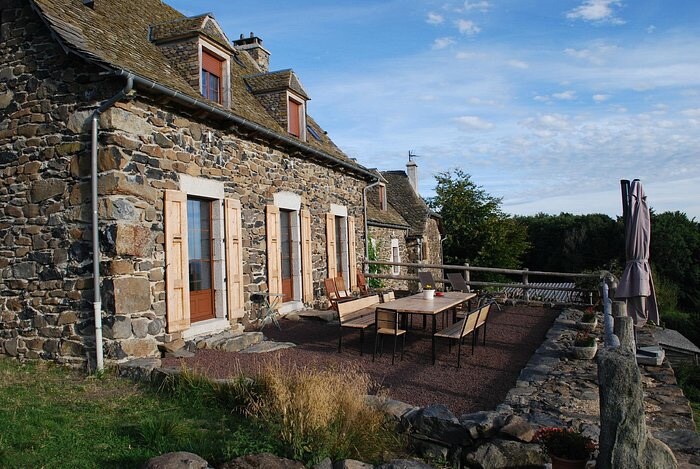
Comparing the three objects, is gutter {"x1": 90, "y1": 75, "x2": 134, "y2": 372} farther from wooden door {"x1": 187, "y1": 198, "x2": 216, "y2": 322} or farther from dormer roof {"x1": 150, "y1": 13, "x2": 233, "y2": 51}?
dormer roof {"x1": 150, "y1": 13, "x2": 233, "y2": 51}

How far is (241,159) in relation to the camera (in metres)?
9.23

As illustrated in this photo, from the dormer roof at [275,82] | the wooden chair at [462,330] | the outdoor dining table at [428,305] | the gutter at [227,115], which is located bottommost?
the wooden chair at [462,330]

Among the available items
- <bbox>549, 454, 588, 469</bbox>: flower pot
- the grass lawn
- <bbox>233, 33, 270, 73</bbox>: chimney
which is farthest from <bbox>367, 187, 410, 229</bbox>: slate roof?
<bbox>549, 454, 588, 469</bbox>: flower pot

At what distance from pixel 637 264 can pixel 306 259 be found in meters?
6.63

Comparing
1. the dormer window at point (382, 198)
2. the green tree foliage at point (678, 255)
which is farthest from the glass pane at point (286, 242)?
the green tree foliage at point (678, 255)

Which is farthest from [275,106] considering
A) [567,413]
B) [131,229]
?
[567,413]

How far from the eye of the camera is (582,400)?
531 centimetres

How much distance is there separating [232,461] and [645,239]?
5.44 meters

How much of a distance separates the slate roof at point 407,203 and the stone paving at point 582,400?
15121 millimetres

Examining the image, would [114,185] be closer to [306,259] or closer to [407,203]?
[306,259]

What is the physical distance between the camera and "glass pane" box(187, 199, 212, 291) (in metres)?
8.21

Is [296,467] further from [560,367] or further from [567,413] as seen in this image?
[560,367]

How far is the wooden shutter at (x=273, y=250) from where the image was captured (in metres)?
9.84

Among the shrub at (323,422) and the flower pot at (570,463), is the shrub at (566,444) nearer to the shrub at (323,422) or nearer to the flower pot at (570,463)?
the flower pot at (570,463)
